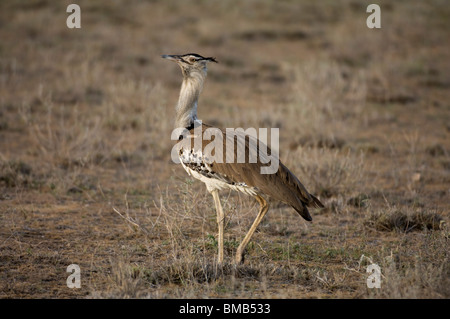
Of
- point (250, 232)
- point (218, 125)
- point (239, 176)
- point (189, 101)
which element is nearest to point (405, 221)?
point (250, 232)

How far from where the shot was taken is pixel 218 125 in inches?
300

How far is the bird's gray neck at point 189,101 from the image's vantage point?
383 cm

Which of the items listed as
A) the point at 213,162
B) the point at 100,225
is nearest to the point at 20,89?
the point at 100,225

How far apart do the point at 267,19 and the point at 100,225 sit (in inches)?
434

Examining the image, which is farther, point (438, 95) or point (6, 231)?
point (438, 95)

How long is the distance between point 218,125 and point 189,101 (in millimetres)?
3775

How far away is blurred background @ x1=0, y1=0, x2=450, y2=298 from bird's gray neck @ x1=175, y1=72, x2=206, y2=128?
509 millimetres

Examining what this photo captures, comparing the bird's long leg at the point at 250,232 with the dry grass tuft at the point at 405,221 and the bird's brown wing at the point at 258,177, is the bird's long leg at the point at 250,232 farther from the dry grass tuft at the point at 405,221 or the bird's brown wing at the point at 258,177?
the dry grass tuft at the point at 405,221

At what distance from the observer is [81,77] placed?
8898 mm

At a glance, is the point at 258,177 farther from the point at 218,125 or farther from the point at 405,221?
the point at 218,125

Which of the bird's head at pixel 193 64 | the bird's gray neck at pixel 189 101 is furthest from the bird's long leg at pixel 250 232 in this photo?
the bird's head at pixel 193 64

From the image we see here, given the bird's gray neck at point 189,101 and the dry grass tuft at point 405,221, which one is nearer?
the bird's gray neck at point 189,101

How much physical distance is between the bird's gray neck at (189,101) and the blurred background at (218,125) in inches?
20.0
